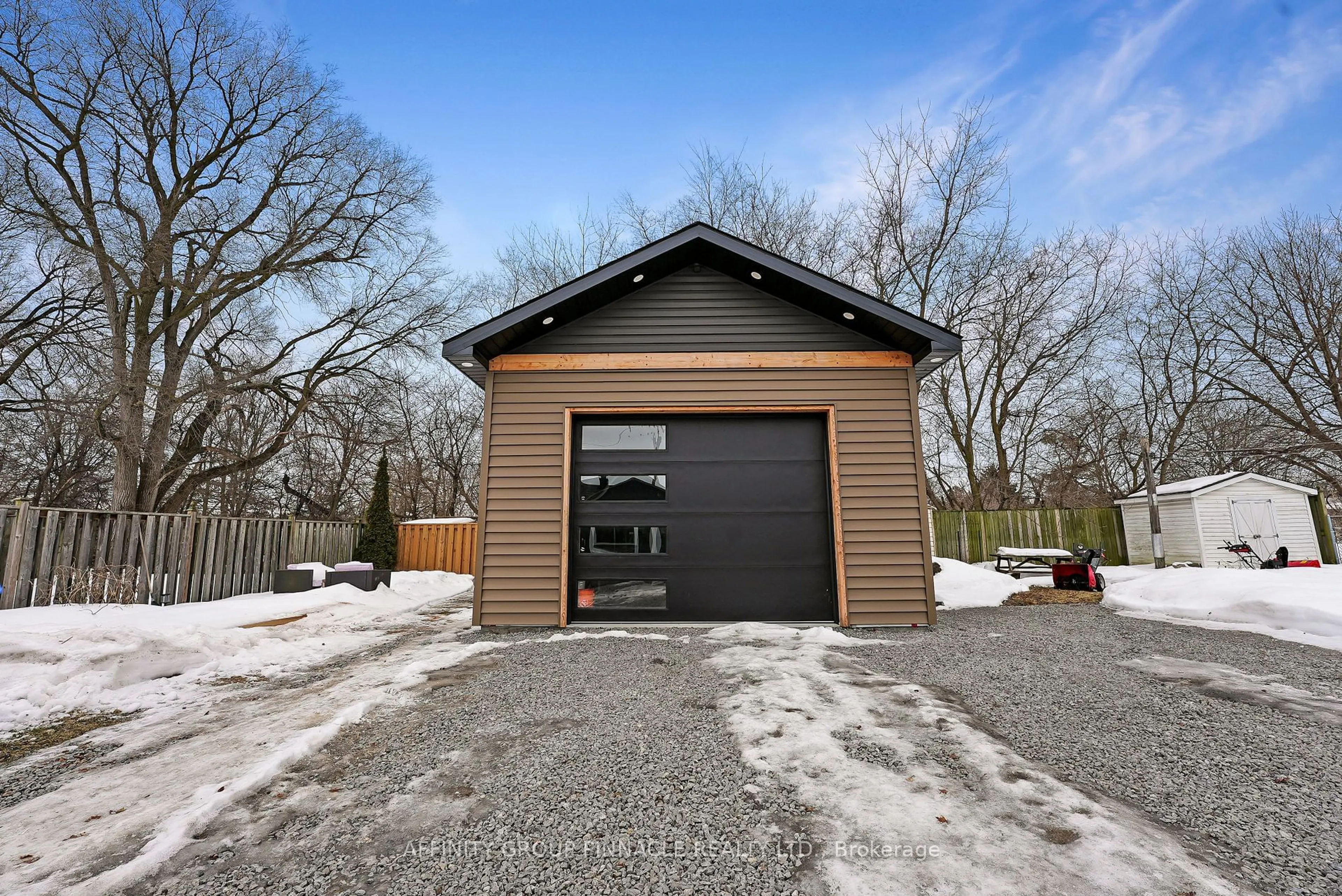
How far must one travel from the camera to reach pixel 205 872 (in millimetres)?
1722

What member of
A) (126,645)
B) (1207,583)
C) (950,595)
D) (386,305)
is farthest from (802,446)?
(386,305)

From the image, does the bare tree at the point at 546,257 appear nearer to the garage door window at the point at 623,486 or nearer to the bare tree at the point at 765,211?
the bare tree at the point at 765,211

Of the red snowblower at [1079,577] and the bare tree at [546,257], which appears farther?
the bare tree at [546,257]

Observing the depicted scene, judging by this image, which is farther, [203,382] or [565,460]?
[203,382]

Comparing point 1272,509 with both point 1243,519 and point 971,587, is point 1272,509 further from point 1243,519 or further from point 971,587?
point 971,587

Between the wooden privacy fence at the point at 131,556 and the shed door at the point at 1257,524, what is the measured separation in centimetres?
2068

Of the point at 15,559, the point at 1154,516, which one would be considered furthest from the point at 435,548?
the point at 1154,516

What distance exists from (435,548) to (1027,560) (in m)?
14.7

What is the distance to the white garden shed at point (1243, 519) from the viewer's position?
13102 millimetres

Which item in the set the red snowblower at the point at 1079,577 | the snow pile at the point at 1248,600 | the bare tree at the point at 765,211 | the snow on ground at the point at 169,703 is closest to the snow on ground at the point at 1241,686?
the snow pile at the point at 1248,600

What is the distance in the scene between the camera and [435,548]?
14602mm

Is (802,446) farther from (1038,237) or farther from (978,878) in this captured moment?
(1038,237)

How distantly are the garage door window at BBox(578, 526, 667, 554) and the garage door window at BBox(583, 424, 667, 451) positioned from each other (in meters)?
0.95

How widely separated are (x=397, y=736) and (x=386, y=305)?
14.4m
